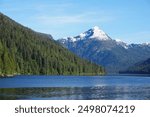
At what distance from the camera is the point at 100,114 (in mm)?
19703

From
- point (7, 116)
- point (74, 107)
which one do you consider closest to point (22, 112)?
point (7, 116)

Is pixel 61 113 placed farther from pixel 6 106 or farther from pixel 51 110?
pixel 6 106

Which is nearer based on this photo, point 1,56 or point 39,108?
point 39,108

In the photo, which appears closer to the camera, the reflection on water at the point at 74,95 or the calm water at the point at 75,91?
the reflection on water at the point at 74,95

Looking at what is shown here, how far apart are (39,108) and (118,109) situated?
3885mm

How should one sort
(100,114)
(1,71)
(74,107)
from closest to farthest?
(100,114) < (74,107) < (1,71)

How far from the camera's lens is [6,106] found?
23328mm

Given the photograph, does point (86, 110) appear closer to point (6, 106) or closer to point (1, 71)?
point (6, 106)

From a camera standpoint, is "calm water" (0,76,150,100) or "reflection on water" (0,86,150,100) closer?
"reflection on water" (0,86,150,100)

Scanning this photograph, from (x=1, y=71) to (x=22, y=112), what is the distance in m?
146

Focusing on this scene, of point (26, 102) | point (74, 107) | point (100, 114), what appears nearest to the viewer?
point (100, 114)

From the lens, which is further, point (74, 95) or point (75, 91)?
point (75, 91)

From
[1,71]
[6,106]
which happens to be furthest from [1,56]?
[6,106]

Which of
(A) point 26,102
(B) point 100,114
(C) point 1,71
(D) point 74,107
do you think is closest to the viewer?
(B) point 100,114
